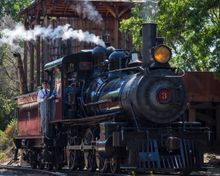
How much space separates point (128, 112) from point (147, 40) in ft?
5.28

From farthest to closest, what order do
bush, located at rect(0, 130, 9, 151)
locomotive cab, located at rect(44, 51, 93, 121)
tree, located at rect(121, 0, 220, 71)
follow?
bush, located at rect(0, 130, 9, 151) → tree, located at rect(121, 0, 220, 71) → locomotive cab, located at rect(44, 51, 93, 121)

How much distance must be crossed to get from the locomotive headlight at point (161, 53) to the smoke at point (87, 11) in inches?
557

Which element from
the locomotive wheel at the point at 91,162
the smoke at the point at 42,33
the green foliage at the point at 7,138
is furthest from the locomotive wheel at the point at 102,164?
the green foliage at the point at 7,138

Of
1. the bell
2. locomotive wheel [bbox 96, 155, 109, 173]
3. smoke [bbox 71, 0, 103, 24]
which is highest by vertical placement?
smoke [bbox 71, 0, 103, 24]

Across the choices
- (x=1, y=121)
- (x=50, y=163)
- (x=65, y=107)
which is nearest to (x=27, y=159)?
(x=50, y=163)

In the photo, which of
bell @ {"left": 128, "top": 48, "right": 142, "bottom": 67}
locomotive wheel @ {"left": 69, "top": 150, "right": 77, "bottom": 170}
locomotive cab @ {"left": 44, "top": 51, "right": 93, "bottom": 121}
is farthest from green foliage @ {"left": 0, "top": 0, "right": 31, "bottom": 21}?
bell @ {"left": 128, "top": 48, "right": 142, "bottom": 67}

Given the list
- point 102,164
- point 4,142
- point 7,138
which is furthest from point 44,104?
point 7,138

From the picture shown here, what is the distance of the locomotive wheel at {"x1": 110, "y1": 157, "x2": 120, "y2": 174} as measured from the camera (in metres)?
13.1

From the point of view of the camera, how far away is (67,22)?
2905 centimetres

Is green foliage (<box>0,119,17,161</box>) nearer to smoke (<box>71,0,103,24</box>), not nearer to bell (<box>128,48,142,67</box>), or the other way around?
smoke (<box>71,0,103,24</box>)

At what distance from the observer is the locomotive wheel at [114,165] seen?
517 inches

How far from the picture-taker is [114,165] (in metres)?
13.2

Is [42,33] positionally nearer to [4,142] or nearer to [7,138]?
[7,138]

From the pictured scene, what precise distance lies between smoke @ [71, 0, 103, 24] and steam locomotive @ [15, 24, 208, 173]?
444 inches
